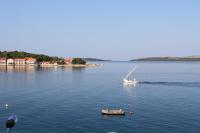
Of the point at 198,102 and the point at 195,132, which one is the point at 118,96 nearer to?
the point at 198,102

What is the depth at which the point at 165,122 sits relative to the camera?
67.6m

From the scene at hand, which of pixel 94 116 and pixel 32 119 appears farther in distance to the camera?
pixel 94 116

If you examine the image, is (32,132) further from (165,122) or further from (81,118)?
(165,122)

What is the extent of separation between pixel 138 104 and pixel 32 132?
39.0m

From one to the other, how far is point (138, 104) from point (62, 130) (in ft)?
115

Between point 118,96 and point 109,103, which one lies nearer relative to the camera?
point 109,103

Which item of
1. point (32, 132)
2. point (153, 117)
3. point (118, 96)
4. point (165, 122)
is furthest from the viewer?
point (118, 96)

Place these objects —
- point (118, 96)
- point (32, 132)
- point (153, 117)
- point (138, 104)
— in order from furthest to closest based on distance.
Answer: point (118, 96), point (138, 104), point (153, 117), point (32, 132)

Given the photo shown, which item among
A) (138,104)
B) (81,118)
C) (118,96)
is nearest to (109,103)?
(138,104)

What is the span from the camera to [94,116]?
7362cm

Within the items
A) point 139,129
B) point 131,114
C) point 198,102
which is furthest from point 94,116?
point 198,102

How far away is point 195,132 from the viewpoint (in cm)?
6003

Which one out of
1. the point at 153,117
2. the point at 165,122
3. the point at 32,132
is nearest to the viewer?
the point at 32,132

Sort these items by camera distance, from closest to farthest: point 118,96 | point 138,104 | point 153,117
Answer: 1. point 153,117
2. point 138,104
3. point 118,96
